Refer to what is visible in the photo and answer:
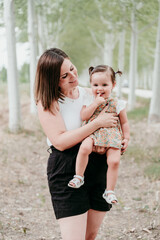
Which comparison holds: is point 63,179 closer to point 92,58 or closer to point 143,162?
point 143,162

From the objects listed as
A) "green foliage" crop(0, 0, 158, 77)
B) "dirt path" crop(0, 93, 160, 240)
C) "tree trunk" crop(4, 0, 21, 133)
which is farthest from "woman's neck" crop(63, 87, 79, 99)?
"tree trunk" crop(4, 0, 21, 133)

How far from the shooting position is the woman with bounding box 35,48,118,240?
87.7 inches

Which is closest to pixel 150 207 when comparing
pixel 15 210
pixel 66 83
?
pixel 15 210

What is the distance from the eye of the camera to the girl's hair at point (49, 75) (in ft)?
7.31

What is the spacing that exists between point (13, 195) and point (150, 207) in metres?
2.29

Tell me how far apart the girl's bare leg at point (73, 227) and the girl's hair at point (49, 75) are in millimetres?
829

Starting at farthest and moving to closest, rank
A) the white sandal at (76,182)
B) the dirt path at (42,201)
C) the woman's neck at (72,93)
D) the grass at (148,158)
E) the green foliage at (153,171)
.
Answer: the grass at (148,158) → the green foliage at (153,171) → the dirt path at (42,201) → the woman's neck at (72,93) → the white sandal at (76,182)

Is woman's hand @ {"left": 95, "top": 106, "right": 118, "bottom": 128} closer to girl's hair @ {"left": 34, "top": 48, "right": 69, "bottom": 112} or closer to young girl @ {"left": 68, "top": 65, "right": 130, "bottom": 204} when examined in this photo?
young girl @ {"left": 68, "top": 65, "right": 130, "bottom": 204}

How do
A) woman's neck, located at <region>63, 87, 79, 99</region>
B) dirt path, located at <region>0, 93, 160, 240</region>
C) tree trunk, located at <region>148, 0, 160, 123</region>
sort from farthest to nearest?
tree trunk, located at <region>148, 0, 160, 123</region> → dirt path, located at <region>0, 93, 160, 240</region> → woman's neck, located at <region>63, 87, 79, 99</region>

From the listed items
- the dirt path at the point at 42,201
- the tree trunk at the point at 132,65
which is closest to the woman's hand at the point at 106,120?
the dirt path at the point at 42,201

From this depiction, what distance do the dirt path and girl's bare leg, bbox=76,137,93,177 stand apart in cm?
198

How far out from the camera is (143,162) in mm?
6902

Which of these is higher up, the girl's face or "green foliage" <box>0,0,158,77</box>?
"green foliage" <box>0,0,158,77</box>

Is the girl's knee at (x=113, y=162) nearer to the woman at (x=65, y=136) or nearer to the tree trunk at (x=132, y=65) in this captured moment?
the woman at (x=65, y=136)
